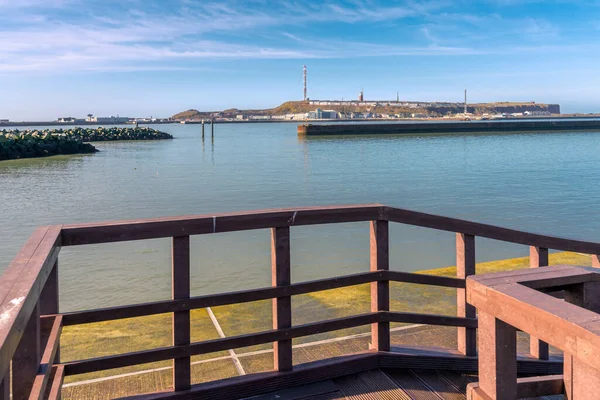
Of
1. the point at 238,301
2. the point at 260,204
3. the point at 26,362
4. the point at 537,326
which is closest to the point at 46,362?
the point at 26,362

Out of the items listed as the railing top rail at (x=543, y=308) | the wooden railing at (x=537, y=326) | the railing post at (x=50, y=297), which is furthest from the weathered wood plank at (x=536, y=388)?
the railing post at (x=50, y=297)

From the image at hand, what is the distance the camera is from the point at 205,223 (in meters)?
3.07

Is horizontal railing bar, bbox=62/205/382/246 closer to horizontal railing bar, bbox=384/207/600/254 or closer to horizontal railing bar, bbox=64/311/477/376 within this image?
horizontal railing bar, bbox=384/207/600/254

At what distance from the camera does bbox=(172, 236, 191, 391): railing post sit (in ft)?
9.88

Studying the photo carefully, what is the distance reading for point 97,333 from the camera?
5.26 meters

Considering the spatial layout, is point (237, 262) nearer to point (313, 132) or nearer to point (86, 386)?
point (86, 386)

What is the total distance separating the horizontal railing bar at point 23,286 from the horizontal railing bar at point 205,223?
6.4 inches

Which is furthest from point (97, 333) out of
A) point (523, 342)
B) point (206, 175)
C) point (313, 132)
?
point (313, 132)

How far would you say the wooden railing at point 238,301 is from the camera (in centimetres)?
224

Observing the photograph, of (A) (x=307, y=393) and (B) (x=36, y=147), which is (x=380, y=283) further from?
(B) (x=36, y=147)

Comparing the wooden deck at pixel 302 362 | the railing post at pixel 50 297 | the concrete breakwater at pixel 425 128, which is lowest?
the wooden deck at pixel 302 362

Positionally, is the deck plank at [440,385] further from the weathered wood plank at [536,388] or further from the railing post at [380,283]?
the weathered wood plank at [536,388]

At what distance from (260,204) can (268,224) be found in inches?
554

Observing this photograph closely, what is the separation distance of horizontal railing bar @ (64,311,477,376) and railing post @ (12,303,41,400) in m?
0.63
